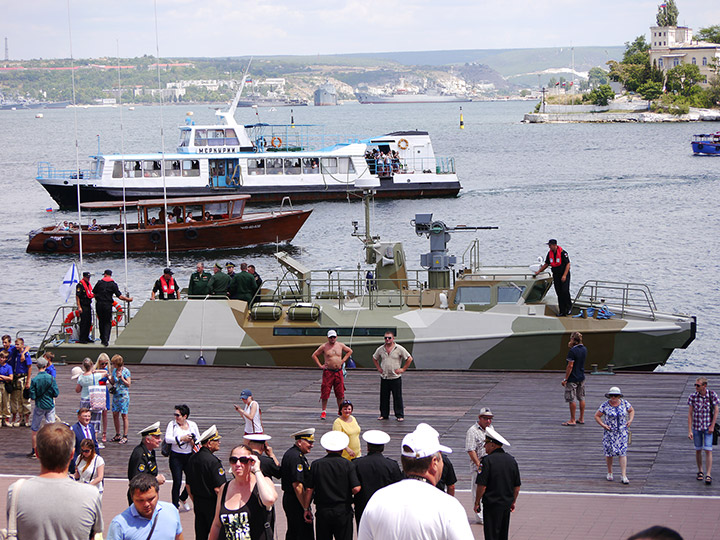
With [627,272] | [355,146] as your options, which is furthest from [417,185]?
[627,272]

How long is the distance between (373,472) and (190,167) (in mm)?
51145

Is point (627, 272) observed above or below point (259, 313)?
below

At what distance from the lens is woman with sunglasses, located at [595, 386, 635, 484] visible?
11781 millimetres

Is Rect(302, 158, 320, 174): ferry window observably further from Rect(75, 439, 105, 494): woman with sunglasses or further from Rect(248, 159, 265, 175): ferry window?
Rect(75, 439, 105, 494): woman with sunglasses

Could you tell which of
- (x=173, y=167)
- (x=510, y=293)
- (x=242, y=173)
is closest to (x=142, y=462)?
(x=510, y=293)

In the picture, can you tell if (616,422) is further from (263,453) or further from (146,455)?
(146,455)

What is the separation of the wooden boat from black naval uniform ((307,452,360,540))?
31753 millimetres

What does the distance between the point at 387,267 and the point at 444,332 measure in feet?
6.51

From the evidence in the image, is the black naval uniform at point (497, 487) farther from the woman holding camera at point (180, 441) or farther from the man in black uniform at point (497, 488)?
the woman holding camera at point (180, 441)

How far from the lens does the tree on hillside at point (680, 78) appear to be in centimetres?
17175

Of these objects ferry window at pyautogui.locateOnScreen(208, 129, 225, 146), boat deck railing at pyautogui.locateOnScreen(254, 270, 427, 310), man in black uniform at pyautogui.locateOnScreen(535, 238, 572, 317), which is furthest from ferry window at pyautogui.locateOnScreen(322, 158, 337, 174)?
man in black uniform at pyautogui.locateOnScreen(535, 238, 572, 317)

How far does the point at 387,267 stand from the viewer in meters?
19.5

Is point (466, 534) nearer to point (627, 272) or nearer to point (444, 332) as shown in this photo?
point (444, 332)

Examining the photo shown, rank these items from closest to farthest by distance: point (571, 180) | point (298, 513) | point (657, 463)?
point (298, 513)
point (657, 463)
point (571, 180)
